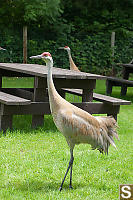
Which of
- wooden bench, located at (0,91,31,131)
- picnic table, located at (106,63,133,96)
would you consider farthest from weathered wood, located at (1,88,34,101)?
picnic table, located at (106,63,133,96)

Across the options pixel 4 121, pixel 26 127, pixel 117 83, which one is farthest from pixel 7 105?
pixel 117 83

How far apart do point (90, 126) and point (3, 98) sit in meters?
2.33

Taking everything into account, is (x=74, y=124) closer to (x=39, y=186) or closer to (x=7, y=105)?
(x=39, y=186)

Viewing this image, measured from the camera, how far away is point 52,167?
15.0ft

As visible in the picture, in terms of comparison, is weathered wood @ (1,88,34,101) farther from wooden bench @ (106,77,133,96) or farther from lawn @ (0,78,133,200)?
wooden bench @ (106,77,133,96)

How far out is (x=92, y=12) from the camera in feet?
57.8

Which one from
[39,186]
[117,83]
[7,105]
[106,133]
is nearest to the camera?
[39,186]

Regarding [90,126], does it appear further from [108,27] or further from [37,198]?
[108,27]

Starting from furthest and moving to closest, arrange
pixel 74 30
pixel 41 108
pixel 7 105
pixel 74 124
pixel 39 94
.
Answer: pixel 74 30, pixel 39 94, pixel 41 108, pixel 7 105, pixel 74 124

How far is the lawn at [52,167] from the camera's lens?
12.7 ft

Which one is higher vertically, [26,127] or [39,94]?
[39,94]

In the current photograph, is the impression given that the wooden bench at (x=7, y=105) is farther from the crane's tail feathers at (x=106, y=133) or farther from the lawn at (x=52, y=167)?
the crane's tail feathers at (x=106, y=133)

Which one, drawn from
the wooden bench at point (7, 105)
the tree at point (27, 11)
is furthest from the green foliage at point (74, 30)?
the wooden bench at point (7, 105)

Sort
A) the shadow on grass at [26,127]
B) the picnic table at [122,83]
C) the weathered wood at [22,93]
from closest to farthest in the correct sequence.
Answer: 1. the shadow on grass at [26,127]
2. the weathered wood at [22,93]
3. the picnic table at [122,83]
